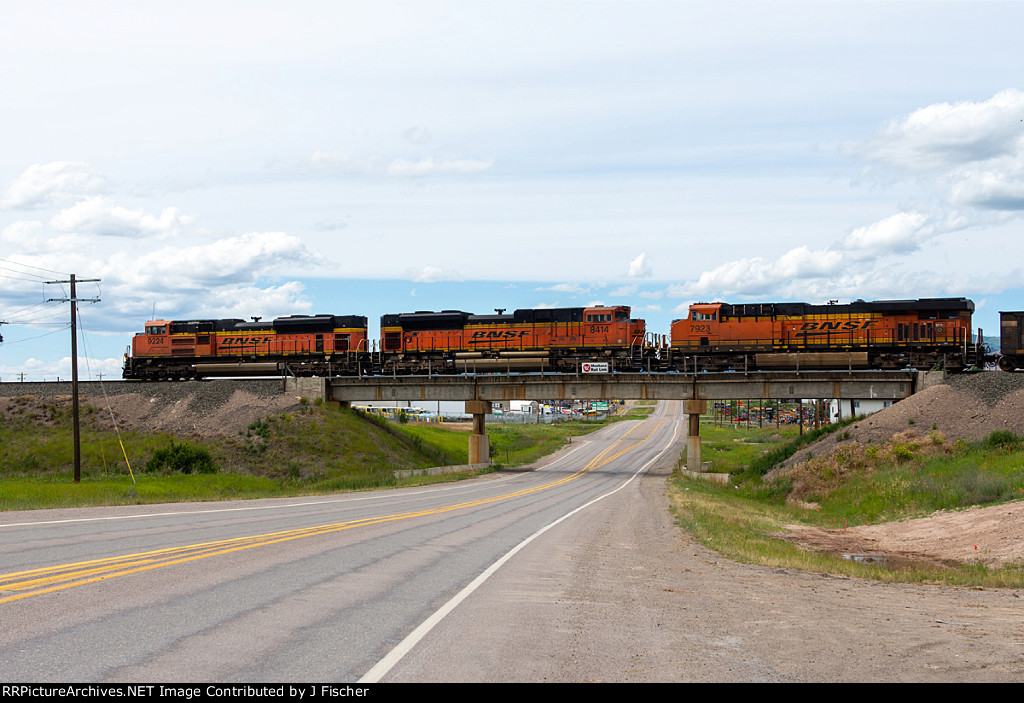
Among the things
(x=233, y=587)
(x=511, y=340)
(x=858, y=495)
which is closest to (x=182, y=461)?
(x=511, y=340)

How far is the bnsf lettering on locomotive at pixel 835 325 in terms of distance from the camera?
53.3 m

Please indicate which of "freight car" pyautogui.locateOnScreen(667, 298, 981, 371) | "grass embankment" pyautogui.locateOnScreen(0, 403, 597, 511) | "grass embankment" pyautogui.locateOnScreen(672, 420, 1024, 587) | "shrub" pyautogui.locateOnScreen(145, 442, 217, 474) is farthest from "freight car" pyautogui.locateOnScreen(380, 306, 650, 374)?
"shrub" pyautogui.locateOnScreen(145, 442, 217, 474)

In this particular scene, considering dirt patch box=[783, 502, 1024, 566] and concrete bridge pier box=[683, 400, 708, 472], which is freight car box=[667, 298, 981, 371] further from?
dirt patch box=[783, 502, 1024, 566]

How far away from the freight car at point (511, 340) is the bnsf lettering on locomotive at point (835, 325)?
11.9 m

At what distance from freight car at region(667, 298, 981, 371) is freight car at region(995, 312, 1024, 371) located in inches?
108

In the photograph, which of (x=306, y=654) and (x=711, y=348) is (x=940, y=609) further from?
(x=711, y=348)

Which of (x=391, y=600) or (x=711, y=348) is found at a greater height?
(x=711, y=348)

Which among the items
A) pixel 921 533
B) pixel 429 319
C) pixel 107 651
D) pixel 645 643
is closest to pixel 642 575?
pixel 645 643

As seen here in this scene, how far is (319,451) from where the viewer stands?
2082 inches

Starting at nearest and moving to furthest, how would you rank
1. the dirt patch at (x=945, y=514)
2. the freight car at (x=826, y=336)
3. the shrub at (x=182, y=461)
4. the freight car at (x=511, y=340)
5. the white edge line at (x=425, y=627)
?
the white edge line at (x=425, y=627) → the dirt patch at (x=945, y=514) → the shrub at (x=182, y=461) → the freight car at (x=826, y=336) → the freight car at (x=511, y=340)

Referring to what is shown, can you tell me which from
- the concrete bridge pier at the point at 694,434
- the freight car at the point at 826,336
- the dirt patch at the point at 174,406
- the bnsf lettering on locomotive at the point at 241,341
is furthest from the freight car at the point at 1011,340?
the bnsf lettering on locomotive at the point at 241,341

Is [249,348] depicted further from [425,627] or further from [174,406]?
[425,627]

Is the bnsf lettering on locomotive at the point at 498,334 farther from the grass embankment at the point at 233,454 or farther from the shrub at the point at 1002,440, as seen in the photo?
the shrub at the point at 1002,440

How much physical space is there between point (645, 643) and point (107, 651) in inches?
199
